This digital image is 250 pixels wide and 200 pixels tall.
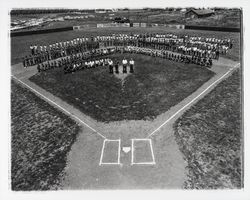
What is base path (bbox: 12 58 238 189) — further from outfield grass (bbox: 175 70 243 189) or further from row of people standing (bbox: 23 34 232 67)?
row of people standing (bbox: 23 34 232 67)

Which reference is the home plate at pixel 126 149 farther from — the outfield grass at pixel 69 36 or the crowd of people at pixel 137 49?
the outfield grass at pixel 69 36

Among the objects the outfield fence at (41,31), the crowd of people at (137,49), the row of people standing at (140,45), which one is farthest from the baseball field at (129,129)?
the outfield fence at (41,31)

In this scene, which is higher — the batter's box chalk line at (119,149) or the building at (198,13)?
the building at (198,13)

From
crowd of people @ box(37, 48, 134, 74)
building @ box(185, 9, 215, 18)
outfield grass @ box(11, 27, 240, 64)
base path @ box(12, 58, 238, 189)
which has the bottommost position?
base path @ box(12, 58, 238, 189)

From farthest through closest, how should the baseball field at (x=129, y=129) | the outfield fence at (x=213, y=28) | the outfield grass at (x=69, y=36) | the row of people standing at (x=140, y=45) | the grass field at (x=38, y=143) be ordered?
the outfield fence at (x=213, y=28)
the outfield grass at (x=69, y=36)
the row of people standing at (x=140, y=45)
the grass field at (x=38, y=143)
the baseball field at (x=129, y=129)

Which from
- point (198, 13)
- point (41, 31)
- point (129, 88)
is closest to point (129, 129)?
point (129, 88)

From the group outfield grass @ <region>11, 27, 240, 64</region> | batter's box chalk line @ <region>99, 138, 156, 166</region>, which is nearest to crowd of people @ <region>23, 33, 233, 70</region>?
outfield grass @ <region>11, 27, 240, 64</region>
